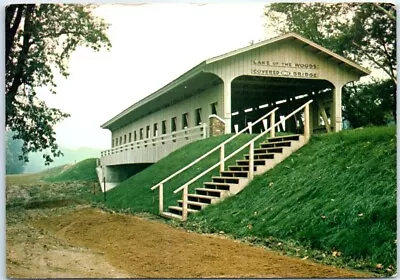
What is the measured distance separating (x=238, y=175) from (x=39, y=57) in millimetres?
3884

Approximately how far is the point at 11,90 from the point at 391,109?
4.86m

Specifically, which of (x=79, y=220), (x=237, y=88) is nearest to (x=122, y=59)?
(x=79, y=220)

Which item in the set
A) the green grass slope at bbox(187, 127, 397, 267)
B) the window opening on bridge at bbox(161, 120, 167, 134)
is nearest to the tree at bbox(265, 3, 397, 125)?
the green grass slope at bbox(187, 127, 397, 267)

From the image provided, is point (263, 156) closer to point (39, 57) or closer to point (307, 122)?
point (307, 122)

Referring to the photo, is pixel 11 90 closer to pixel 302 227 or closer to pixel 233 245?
pixel 233 245

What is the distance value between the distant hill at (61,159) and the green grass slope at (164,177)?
135 centimetres

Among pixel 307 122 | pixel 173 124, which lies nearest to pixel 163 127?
pixel 173 124

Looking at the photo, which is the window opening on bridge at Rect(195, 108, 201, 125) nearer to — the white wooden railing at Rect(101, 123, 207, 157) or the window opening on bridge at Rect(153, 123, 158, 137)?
the white wooden railing at Rect(101, 123, 207, 157)

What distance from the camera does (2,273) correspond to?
577 centimetres

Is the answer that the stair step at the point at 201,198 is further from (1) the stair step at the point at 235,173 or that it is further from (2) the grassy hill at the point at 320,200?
(1) the stair step at the point at 235,173

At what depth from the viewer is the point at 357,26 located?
698 cm

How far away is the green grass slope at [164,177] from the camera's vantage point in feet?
27.8

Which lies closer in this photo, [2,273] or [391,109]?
[2,273]

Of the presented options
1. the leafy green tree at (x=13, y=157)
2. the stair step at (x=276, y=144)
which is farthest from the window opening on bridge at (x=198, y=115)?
the leafy green tree at (x=13, y=157)
